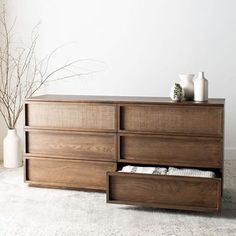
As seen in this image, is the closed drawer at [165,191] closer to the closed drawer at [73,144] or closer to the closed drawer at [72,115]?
the closed drawer at [73,144]

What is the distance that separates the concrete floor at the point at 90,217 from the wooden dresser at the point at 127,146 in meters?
0.07

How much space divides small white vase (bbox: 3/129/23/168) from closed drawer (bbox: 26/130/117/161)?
0.71 metres

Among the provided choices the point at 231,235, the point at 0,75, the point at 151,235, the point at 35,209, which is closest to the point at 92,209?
the point at 35,209

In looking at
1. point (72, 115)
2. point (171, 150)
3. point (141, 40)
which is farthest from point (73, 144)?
point (141, 40)

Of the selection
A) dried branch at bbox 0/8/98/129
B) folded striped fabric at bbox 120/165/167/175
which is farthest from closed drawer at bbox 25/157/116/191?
dried branch at bbox 0/8/98/129

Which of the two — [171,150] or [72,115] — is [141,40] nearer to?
[72,115]

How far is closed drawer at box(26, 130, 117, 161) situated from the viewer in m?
3.19

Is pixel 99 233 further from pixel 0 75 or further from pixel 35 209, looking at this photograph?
pixel 0 75

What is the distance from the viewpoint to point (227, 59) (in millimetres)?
4238

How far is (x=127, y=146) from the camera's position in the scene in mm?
3150

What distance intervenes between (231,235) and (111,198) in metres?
0.81

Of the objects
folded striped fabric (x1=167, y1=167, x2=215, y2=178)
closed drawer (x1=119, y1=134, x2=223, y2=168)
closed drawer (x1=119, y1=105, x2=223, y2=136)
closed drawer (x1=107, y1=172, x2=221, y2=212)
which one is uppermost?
closed drawer (x1=119, y1=105, x2=223, y2=136)

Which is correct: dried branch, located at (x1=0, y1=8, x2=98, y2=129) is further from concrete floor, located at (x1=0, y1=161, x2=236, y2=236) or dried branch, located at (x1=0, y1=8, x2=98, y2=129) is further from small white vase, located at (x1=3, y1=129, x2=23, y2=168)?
concrete floor, located at (x1=0, y1=161, x2=236, y2=236)

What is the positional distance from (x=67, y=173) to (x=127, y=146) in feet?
1.69
